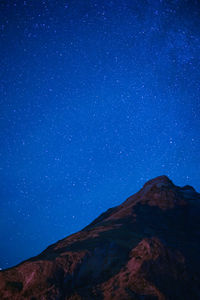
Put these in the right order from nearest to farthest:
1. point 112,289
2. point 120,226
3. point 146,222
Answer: point 112,289 → point 120,226 → point 146,222

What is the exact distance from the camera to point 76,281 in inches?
200

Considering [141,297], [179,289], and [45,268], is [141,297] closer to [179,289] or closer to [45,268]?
[179,289]

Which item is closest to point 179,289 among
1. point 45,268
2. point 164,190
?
point 45,268

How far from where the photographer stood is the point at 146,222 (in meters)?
10.5

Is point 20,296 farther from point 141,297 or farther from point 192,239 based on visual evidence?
point 192,239

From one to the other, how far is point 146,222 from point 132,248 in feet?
13.9

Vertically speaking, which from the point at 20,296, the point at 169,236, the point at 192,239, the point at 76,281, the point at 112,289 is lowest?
the point at 192,239

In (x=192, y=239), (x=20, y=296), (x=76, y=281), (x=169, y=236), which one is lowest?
(x=192, y=239)

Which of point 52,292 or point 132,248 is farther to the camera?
point 132,248

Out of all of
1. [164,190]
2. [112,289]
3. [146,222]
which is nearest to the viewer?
[112,289]

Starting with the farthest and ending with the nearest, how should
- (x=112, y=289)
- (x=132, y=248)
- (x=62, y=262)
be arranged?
(x=132, y=248) < (x=62, y=262) < (x=112, y=289)

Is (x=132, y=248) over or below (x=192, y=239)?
over

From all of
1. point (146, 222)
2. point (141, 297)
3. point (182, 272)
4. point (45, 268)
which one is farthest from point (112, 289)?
point (146, 222)

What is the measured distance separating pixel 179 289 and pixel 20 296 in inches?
166
